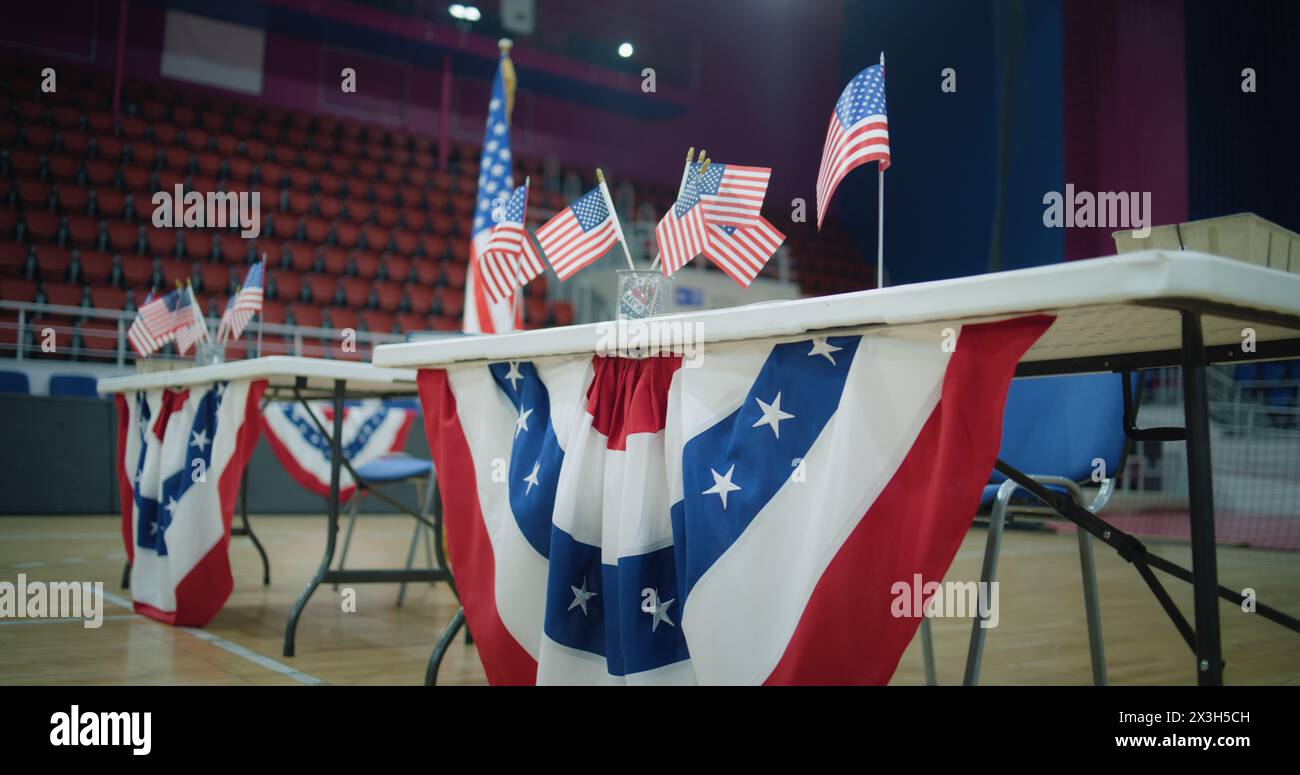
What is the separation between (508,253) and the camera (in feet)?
6.22

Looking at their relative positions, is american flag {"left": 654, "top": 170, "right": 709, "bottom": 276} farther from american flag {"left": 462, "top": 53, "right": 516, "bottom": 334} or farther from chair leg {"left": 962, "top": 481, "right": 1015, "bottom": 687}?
american flag {"left": 462, "top": 53, "right": 516, "bottom": 334}

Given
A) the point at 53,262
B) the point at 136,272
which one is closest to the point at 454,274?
the point at 136,272

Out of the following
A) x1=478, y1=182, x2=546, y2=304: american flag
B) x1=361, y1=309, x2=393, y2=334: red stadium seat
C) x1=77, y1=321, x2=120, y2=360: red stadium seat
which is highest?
x1=361, y1=309, x2=393, y2=334: red stadium seat

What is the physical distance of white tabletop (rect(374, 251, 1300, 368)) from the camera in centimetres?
80

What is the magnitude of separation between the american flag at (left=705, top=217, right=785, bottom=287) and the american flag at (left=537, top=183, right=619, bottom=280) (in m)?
0.18

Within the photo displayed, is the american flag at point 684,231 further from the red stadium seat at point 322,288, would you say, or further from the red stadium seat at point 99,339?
the red stadium seat at point 322,288

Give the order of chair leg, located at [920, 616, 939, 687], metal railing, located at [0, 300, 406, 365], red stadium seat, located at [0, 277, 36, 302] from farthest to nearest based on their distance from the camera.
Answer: red stadium seat, located at [0, 277, 36, 302] < metal railing, located at [0, 300, 406, 365] < chair leg, located at [920, 616, 939, 687]

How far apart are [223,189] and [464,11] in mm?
3320

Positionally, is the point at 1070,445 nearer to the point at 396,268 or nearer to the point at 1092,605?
the point at 1092,605

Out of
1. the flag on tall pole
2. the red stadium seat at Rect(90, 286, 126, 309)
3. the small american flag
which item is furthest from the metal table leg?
the red stadium seat at Rect(90, 286, 126, 309)

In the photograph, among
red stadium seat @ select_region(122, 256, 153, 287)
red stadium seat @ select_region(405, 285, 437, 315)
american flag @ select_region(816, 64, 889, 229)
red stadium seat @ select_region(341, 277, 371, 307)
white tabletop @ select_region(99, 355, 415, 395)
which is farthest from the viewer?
red stadium seat @ select_region(405, 285, 437, 315)

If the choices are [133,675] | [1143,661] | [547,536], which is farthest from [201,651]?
[1143,661]

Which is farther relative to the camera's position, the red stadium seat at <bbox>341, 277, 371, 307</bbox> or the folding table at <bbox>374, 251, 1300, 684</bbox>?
the red stadium seat at <bbox>341, 277, 371, 307</bbox>

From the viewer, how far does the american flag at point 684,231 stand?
4.96 feet
